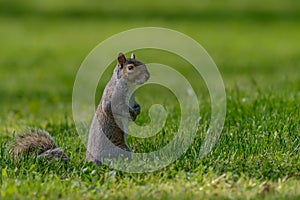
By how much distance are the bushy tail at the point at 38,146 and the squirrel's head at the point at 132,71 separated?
832 mm

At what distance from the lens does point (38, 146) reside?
20.1 ft

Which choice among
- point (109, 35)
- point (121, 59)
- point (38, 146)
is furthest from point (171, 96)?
point (109, 35)

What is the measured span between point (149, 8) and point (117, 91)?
65.4 ft

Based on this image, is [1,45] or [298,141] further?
[1,45]

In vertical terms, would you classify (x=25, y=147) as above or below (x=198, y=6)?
below

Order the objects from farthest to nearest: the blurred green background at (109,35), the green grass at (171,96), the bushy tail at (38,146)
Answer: the blurred green background at (109,35)
the bushy tail at (38,146)
the green grass at (171,96)

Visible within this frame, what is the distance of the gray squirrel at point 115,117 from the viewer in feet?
19.3

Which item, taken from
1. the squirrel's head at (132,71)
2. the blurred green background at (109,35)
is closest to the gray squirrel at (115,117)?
the squirrel's head at (132,71)

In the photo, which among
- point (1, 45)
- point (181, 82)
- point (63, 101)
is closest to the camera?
point (63, 101)

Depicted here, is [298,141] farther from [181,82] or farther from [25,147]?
[181,82]

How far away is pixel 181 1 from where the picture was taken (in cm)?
2652

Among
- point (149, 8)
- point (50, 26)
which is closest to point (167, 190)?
point (50, 26)

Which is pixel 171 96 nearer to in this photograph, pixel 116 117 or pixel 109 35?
pixel 116 117

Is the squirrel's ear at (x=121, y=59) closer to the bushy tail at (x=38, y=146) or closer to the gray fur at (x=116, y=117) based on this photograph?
the gray fur at (x=116, y=117)
